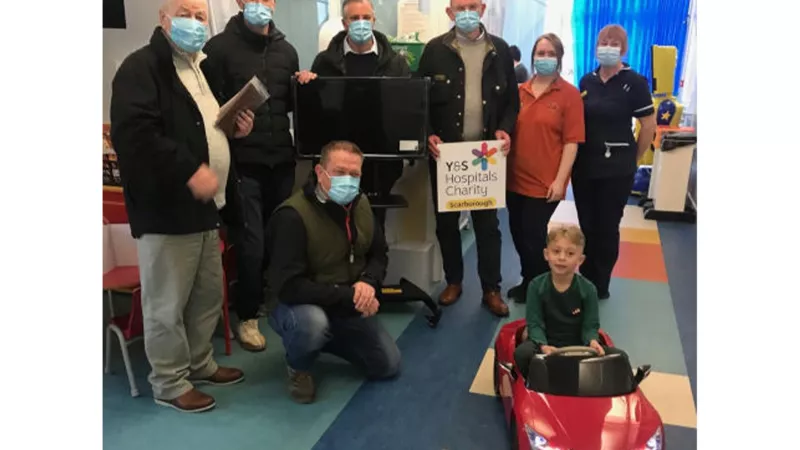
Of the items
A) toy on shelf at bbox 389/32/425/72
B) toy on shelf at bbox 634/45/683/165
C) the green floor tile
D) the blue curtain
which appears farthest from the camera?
the blue curtain

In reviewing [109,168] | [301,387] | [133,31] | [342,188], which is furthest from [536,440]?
[133,31]

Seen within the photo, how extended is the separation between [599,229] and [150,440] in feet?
8.24

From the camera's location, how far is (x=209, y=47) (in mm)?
2832

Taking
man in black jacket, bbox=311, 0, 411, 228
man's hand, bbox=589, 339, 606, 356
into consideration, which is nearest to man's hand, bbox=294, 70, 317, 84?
man in black jacket, bbox=311, 0, 411, 228

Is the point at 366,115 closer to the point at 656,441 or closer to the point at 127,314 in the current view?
the point at 127,314

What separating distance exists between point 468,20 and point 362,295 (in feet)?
Result: 4.92

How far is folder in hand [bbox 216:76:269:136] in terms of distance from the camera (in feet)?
7.66

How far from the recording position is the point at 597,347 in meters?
2.14

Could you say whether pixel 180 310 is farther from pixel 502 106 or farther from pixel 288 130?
pixel 502 106

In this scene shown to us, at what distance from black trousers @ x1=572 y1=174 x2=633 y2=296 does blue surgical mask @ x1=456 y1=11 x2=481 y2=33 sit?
1.02m

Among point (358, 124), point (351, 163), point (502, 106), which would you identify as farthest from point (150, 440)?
point (502, 106)

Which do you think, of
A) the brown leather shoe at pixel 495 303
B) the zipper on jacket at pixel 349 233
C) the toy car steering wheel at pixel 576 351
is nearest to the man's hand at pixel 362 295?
the zipper on jacket at pixel 349 233

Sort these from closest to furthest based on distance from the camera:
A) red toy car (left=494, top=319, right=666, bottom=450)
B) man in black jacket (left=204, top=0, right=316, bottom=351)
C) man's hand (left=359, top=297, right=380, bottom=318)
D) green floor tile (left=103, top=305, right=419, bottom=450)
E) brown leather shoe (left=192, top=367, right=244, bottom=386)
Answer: red toy car (left=494, top=319, right=666, bottom=450) → green floor tile (left=103, top=305, right=419, bottom=450) → man's hand (left=359, top=297, right=380, bottom=318) → brown leather shoe (left=192, top=367, right=244, bottom=386) → man in black jacket (left=204, top=0, right=316, bottom=351)

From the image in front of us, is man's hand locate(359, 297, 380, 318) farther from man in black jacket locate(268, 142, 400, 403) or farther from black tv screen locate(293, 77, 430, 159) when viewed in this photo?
black tv screen locate(293, 77, 430, 159)
